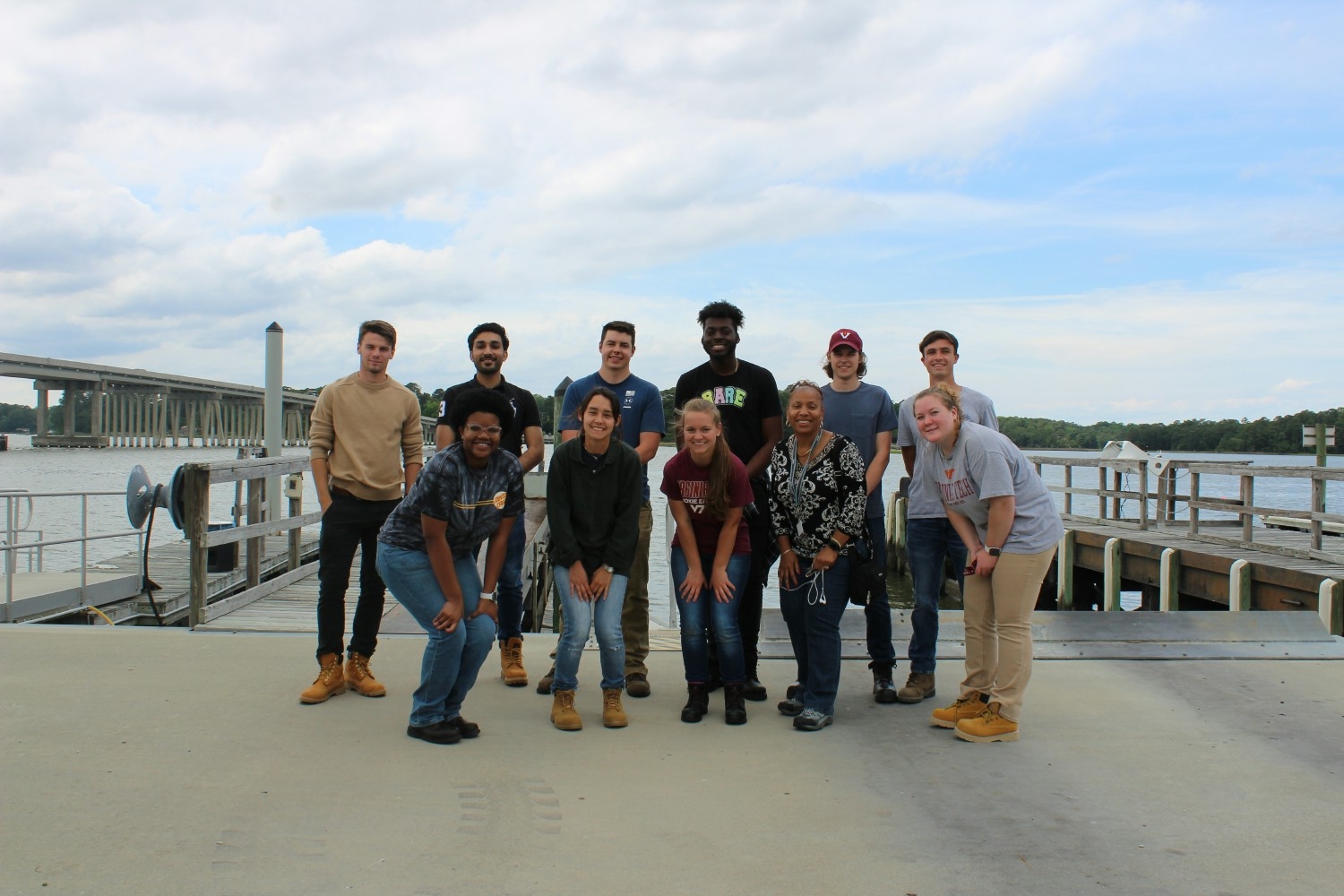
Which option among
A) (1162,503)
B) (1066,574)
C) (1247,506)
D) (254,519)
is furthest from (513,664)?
(1162,503)

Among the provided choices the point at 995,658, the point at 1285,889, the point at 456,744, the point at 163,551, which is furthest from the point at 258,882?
the point at 163,551

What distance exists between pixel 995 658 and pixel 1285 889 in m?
1.75

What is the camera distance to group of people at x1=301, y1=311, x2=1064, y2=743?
3969mm

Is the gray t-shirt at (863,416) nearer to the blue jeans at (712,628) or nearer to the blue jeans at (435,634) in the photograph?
the blue jeans at (712,628)

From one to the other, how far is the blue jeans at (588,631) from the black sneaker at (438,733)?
48 cm

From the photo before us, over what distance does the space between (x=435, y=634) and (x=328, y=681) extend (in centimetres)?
90

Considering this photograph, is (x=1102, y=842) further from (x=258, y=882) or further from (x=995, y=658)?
(x=258, y=882)

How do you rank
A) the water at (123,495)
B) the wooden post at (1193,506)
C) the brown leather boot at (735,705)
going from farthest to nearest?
the water at (123,495)
the wooden post at (1193,506)
the brown leather boot at (735,705)

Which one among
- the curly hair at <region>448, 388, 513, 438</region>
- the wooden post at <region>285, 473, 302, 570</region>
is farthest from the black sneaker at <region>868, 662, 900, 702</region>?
the wooden post at <region>285, 473, 302, 570</region>

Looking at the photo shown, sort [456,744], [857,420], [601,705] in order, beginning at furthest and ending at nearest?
[857,420]
[601,705]
[456,744]

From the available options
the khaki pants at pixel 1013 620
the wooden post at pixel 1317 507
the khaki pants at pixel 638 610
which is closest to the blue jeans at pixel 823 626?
the khaki pants at pixel 1013 620

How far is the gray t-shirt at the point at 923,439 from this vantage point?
4625 millimetres

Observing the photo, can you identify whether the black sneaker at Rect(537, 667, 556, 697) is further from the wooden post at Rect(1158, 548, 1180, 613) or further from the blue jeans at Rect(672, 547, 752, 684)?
the wooden post at Rect(1158, 548, 1180, 613)

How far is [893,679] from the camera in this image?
196 inches
